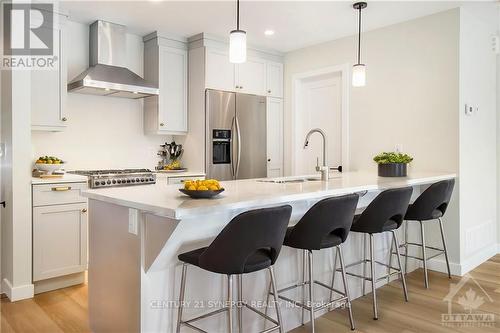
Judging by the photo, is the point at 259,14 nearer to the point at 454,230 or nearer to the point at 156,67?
the point at 156,67

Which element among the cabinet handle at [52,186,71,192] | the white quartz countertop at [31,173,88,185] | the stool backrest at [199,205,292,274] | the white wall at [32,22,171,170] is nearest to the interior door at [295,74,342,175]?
the white wall at [32,22,171,170]

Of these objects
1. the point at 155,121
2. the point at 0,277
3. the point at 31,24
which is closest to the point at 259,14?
the point at 155,121

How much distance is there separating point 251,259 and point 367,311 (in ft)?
4.78

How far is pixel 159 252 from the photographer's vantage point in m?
1.97

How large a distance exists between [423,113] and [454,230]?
1.19 meters

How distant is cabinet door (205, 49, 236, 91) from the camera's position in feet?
15.2

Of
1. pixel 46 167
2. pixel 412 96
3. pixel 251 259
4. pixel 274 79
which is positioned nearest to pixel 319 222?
pixel 251 259

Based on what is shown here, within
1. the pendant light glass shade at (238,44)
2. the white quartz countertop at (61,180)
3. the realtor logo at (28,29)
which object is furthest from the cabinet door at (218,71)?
the pendant light glass shade at (238,44)

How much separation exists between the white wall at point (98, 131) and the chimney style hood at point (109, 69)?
13 centimetres

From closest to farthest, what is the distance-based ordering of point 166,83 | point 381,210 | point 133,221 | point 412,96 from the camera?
point 133,221 < point 381,210 < point 412,96 < point 166,83

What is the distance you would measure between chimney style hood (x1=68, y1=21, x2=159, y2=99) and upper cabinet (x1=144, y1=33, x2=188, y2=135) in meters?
0.26

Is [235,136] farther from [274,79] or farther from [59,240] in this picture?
[59,240]

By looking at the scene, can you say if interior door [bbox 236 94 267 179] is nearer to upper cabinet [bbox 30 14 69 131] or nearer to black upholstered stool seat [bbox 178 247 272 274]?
upper cabinet [bbox 30 14 69 131]

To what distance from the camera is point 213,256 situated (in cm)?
185
